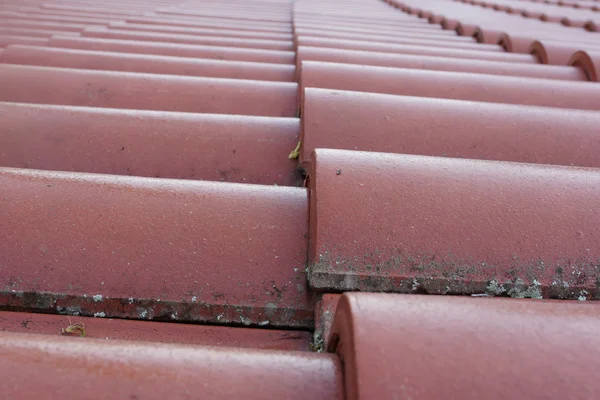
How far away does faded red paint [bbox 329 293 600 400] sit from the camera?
0.43 metres

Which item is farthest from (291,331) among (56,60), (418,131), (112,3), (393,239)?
(112,3)

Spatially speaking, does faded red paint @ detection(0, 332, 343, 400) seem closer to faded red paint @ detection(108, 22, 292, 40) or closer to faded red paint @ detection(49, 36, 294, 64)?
faded red paint @ detection(49, 36, 294, 64)

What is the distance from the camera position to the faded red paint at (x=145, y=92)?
1372 mm

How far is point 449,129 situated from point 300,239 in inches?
19.0

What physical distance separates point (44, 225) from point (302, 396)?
529 millimetres

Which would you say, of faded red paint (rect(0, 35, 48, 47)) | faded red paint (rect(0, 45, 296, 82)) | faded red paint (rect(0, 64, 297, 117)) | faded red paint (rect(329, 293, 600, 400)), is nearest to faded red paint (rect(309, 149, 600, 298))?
faded red paint (rect(329, 293, 600, 400))

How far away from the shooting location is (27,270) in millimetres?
734

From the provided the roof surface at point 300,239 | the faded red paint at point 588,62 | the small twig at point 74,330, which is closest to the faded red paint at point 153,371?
the roof surface at point 300,239

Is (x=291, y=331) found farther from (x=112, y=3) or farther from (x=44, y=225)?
(x=112, y=3)

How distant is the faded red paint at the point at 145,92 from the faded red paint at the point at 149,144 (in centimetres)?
23

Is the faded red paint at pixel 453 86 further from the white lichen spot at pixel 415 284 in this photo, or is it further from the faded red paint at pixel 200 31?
the faded red paint at pixel 200 31

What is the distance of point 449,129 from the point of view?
1.06m

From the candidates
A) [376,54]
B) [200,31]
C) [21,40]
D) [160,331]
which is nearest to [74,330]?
[160,331]

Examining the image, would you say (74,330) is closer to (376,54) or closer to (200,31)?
(376,54)
